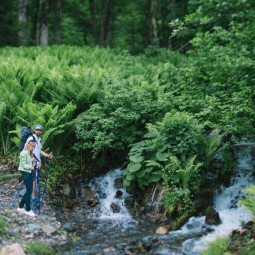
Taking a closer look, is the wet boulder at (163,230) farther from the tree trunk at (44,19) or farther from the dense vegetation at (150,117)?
the tree trunk at (44,19)

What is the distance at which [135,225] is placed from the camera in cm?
900

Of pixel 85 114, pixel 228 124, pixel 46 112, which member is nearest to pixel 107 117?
pixel 85 114

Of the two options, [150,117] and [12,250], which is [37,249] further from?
[150,117]

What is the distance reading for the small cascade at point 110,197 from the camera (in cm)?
962

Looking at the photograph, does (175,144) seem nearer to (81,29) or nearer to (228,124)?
(228,124)

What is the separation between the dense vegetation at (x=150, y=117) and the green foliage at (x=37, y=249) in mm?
2924

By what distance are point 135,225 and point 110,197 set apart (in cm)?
146

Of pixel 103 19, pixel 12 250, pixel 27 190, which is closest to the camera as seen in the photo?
pixel 12 250

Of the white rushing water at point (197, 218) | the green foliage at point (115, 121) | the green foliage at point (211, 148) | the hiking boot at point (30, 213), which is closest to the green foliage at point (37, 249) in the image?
the hiking boot at point (30, 213)

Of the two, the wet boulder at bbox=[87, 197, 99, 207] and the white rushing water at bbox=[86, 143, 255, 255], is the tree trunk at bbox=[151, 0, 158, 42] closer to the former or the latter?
the white rushing water at bbox=[86, 143, 255, 255]

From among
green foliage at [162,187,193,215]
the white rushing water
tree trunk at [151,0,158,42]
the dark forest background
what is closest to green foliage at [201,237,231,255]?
the white rushing water

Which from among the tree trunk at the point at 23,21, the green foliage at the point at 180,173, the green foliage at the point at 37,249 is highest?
the tree trunk at the point at 23,21

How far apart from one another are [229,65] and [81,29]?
2636cm

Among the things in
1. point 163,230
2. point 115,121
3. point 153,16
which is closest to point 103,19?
point 153,16
